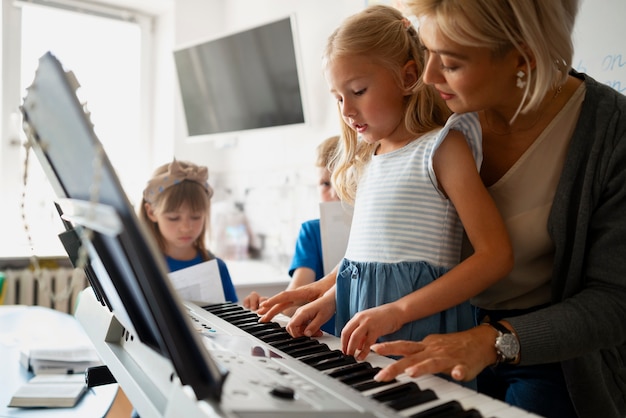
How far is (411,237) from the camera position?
3.39 feet

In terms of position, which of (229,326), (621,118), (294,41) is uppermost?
(294,41)

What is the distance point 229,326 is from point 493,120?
2.13ft

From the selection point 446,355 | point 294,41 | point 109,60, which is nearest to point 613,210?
point 446,355

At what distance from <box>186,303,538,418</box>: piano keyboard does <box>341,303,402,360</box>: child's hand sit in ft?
0.05

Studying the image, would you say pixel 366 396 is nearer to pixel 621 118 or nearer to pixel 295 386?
pixel 295 386

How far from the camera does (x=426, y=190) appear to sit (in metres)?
1.04

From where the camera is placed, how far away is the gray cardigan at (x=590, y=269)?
87cm

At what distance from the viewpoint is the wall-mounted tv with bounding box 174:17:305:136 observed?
316 cm

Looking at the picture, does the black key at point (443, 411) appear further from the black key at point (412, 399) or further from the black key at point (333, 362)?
the black key at point (333, 362)

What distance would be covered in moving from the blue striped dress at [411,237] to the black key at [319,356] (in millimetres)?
184

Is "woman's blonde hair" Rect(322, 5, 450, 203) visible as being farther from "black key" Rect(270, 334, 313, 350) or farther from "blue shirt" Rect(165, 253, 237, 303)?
"blue shirt" Rect(165, 253, 237, 303)

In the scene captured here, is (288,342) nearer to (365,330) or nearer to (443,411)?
(365,330)

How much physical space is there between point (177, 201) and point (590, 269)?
1.49m

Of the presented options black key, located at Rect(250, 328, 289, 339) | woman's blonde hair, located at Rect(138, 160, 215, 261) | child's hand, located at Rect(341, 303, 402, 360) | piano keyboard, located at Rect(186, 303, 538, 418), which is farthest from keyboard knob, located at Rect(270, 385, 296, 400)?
woman's blonde hair, located at Rect(138, 160, 215, 261)
